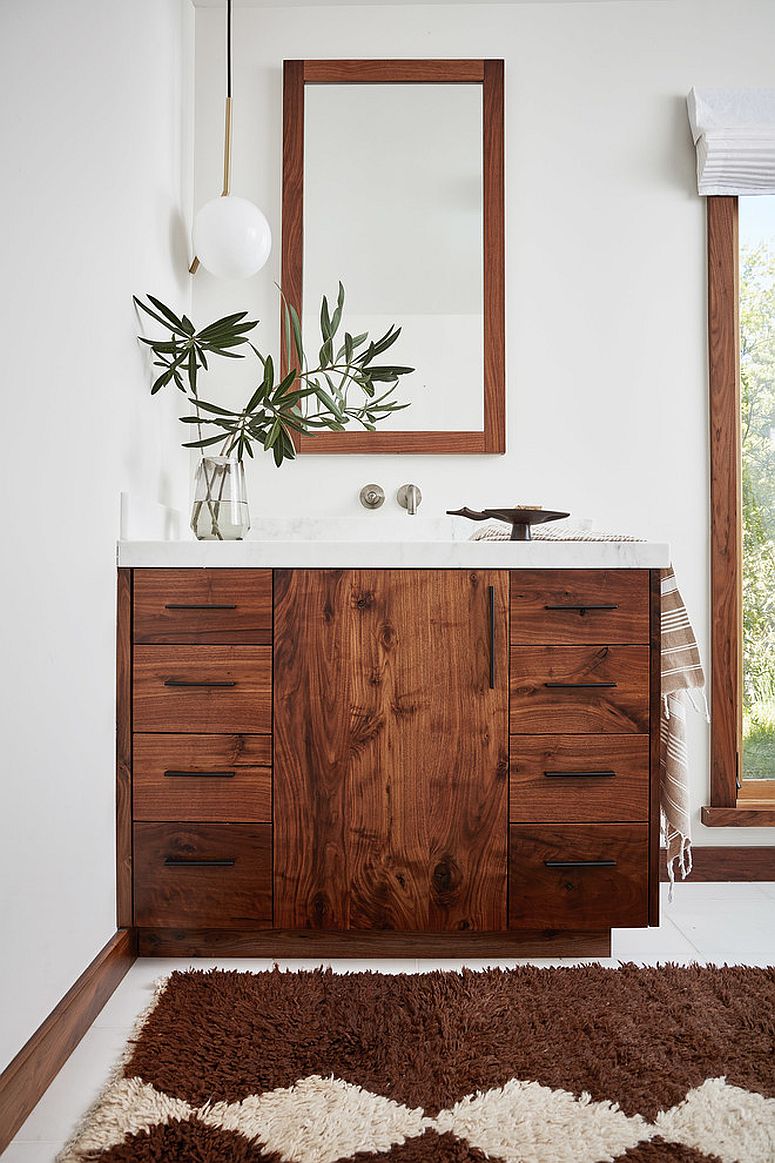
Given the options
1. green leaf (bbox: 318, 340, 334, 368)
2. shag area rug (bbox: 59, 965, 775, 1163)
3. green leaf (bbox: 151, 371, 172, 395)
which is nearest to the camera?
shag area rug (bbox: 59, 965, 775, 1163)

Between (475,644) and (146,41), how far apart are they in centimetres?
159

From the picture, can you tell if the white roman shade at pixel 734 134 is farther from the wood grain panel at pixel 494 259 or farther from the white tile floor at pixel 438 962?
the white tile floor at pixel 438 962

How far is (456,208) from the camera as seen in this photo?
8.38 feet

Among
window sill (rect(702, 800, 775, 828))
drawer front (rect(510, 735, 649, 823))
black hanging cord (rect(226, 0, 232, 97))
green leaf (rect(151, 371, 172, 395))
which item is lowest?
window sill (rect(702, 800, 775, 828))

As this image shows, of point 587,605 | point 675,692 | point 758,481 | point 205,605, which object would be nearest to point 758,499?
point 758,481

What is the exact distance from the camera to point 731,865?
2.55 meters

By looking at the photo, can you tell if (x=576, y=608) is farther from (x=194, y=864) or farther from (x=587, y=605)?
(x=194, y=864)

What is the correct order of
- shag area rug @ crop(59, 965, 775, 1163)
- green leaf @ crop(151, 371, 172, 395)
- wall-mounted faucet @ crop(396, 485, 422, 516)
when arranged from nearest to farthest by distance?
shag area rug @ crop(59, 965, 775, 1163) → green leaf @ crop(151, 371, 172, 395) → wall-mounted faucet @ crop(396, 485, 422, 516)

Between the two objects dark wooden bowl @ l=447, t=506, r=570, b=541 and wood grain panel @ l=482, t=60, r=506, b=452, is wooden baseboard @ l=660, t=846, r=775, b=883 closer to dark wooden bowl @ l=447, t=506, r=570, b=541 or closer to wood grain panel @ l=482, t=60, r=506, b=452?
dark wooden bowl @ l=447, t=506, r=570, b=541

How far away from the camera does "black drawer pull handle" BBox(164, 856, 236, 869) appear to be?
1915 mm

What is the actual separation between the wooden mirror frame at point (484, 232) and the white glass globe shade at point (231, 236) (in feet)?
0.58

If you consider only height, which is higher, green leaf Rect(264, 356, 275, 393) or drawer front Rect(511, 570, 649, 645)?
green leaf Rect(264, 356, 275, 393)

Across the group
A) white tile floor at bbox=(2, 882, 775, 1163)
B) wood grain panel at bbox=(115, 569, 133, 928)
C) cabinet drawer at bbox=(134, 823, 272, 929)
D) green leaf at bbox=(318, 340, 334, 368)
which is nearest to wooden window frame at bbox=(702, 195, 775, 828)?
white tile floor at bbox=(2, 882, 775, 1163)

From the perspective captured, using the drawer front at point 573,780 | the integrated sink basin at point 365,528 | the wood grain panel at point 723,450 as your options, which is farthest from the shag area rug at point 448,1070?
the integrated sink basin at point 365,528
